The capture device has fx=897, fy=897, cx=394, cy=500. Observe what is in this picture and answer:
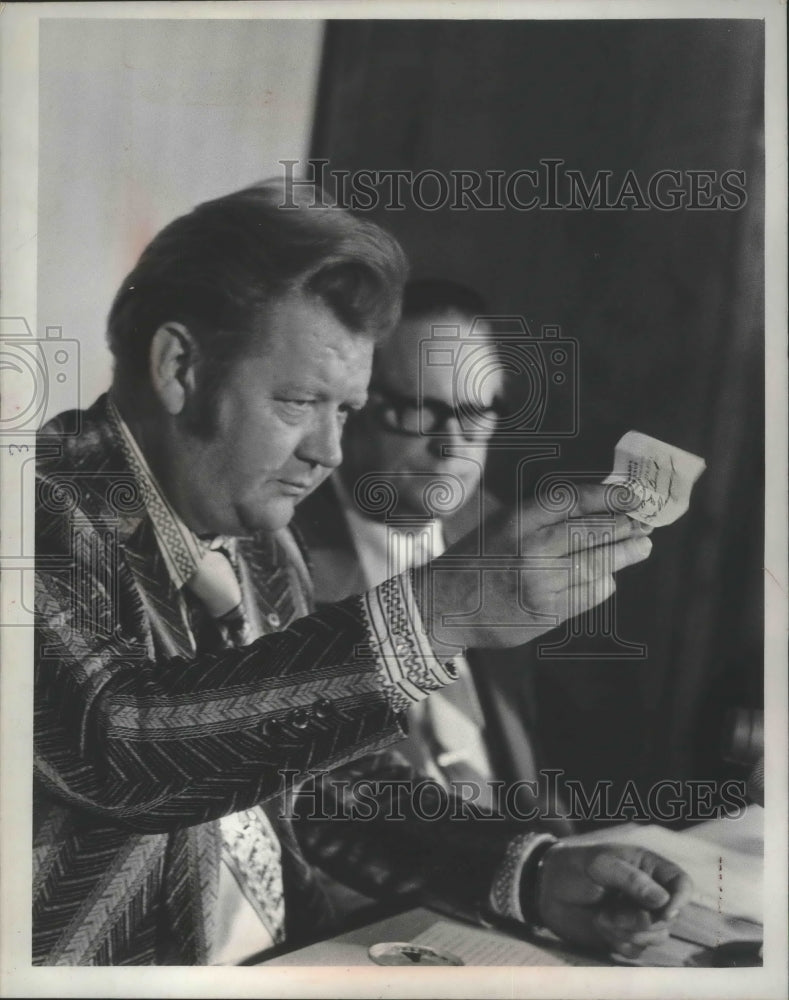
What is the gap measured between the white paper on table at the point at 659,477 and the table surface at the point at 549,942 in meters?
0.59

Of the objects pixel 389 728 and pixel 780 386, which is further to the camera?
pixel 780 386

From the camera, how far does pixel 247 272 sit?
64.9 inches

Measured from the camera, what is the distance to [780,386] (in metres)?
1.72

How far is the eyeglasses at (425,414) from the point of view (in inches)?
65.9

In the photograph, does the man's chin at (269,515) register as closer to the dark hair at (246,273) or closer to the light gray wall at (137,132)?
the dark hair at (246,273)

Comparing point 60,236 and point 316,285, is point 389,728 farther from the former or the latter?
point 60,236

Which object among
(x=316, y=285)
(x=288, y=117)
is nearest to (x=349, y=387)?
(x=316, y=285)

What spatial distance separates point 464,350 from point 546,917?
1.08m

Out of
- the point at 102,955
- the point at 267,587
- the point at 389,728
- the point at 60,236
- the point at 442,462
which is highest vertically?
the point at 60,236

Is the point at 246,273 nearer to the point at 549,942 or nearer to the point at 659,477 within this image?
the point at 659,477
